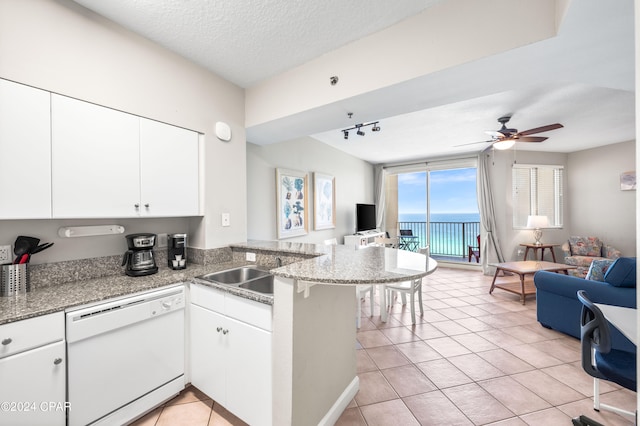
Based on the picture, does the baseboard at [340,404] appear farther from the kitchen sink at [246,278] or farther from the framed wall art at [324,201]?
the framed wall art at [324,201]

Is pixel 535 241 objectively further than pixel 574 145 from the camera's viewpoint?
Yes

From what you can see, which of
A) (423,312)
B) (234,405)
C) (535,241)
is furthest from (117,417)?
(535,241)

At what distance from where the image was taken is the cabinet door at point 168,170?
1867 mm

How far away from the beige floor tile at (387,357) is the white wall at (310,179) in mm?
1871

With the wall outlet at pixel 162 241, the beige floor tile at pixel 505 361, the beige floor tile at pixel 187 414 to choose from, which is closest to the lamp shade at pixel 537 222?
the beige floor tile at pixel 505 361

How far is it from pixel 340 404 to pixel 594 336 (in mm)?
1614

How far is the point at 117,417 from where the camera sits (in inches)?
57.8

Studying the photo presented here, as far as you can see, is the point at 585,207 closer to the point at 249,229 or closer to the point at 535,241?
the point at 535,241

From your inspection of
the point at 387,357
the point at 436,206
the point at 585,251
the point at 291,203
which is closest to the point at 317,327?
the point at 387,357

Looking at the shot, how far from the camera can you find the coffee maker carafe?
6.77 feet

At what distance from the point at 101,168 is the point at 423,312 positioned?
3.69 meters

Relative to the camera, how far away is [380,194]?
676cm

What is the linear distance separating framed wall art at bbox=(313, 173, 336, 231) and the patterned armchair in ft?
14.9

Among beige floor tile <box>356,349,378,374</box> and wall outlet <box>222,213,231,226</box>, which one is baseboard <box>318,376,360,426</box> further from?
wall outlet <box>222,213,231,226</box>
